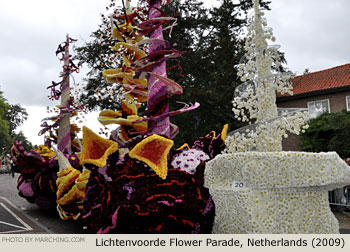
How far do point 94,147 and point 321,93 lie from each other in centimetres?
1575

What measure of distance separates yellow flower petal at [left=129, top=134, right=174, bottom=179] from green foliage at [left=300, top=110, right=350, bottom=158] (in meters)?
12.4

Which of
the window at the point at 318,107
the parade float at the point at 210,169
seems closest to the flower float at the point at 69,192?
the parade float at the point at 210,169

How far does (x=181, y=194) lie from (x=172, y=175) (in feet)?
0.93

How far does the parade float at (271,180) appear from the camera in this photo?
2484mm

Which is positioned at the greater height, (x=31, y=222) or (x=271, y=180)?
(x=271, y=180)

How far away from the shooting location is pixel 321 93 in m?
16.3

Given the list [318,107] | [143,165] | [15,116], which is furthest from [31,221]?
[15,116]

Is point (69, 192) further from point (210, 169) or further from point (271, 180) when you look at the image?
point (271, 180)

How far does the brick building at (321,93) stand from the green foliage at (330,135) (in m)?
0.97

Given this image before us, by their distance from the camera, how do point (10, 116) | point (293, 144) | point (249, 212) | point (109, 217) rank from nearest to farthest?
point (249, 212) → point (109, 217) → point (293, 144) → point (10, 116)

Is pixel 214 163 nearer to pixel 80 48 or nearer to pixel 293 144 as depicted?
pixel 80 48

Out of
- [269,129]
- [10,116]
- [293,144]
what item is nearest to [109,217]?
[269,129]

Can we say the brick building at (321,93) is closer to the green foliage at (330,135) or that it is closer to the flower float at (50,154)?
the green foliage at (330,135)

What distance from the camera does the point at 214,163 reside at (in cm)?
288
